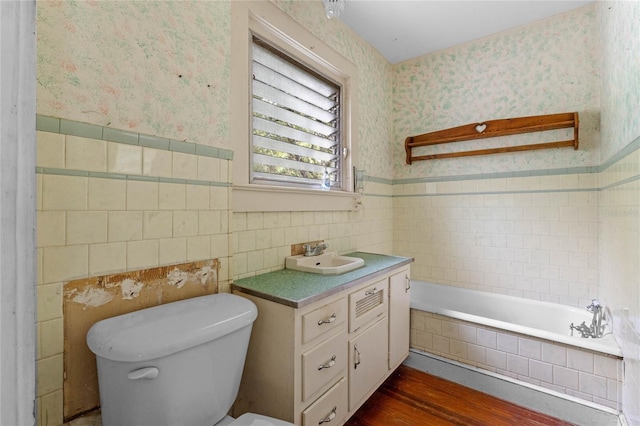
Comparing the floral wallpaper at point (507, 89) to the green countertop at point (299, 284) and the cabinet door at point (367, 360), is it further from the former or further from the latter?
the cabinet door at point (367, 360)

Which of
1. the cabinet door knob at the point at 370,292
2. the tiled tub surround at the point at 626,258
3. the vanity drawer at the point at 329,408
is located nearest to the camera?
the tiled tub surround at the point at 626,258

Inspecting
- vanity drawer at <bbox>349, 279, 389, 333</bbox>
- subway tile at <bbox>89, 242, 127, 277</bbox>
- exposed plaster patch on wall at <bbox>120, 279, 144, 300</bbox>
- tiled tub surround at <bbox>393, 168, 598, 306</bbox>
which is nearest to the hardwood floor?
vanity drawer at <bbox>349, 279, 389, 333</bbox>

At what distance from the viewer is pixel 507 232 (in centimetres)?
260

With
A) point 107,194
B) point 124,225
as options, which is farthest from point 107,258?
point 107,194

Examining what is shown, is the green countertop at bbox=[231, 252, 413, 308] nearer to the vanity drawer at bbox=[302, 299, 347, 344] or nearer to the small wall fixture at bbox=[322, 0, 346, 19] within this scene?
the vanity drawer at bbox=[302, 299, 347, 344]

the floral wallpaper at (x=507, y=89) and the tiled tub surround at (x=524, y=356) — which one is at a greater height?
the floral wallpaper at (x=507, y=89)

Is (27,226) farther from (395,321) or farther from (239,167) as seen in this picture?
(395,321)

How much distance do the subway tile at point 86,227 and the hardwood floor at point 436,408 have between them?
64.7 inches

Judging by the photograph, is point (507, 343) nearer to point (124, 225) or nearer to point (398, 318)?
point (398, 318)

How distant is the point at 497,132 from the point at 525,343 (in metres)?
1.68

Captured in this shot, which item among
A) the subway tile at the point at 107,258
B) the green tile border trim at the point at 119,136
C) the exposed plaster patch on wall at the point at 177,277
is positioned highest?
the green tile border trim at the point at 119,136

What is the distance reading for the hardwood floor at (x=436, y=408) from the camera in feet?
5.72

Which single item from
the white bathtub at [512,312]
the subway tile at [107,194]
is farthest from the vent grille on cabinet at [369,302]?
the subway tile at [107,194]

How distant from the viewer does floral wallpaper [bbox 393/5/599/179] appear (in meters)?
2.27
